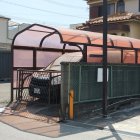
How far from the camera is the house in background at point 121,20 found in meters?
26.4

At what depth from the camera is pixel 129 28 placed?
2636cm

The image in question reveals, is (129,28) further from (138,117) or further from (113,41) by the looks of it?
(138,117)

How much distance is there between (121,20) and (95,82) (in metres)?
13.9

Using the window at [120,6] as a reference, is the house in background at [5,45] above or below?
below

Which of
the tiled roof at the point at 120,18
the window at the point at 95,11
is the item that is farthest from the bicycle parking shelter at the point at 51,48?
the window at the point at 95,11

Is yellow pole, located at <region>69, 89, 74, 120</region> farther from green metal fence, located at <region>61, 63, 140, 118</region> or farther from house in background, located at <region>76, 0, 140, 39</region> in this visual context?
house in background, located at <region>76, 0, 140, 39</region>

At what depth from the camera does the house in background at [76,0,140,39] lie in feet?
86.5

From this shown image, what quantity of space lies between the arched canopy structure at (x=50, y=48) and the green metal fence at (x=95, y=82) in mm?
1061

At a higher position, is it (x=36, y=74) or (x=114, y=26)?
(x=114, y=26)

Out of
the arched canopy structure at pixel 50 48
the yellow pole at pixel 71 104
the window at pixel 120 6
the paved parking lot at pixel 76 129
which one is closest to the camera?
the paved parking lot at pixel 76 129

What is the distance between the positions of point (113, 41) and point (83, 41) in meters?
2.19

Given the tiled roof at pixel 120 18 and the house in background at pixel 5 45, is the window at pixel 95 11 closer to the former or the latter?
the tiled roof at pixel 120 18

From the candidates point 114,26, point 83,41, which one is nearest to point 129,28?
point 114,26

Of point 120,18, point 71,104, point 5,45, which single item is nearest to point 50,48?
point 71,104
